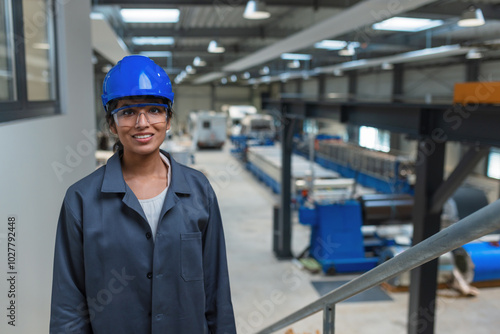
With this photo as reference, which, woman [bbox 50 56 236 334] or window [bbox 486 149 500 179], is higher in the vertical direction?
woman [bbox 50 56 236 334]

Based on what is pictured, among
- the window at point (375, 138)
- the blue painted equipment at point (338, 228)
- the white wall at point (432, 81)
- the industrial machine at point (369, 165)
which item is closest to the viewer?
the blue painted equipment at point (338, 228)

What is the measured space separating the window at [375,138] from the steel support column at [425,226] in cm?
1514

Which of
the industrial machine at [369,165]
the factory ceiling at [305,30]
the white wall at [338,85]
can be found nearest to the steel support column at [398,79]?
the factory ceiling at [305,30]

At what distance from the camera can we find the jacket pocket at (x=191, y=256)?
66.2 inches

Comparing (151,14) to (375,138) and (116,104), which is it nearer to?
(116,104)

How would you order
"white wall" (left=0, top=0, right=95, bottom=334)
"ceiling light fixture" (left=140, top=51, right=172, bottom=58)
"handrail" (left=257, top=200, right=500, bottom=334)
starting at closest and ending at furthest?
"handrail" (left=257, top=200, right=500, bottom=334) < "white wall" (left=0, top=0, right=95, bottom=334) < "ceiling light fixture" (left=140, top=51, right=172, bottom=58)

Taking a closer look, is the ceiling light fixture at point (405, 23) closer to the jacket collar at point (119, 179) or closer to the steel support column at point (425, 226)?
the steel support column at point (425, 226)

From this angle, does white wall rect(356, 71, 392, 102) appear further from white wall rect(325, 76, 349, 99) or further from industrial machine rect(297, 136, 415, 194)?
industrial machine rect(297, 136, 415, 194)

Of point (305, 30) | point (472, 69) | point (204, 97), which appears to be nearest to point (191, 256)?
point (305, 30)

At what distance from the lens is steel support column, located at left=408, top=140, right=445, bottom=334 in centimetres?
478

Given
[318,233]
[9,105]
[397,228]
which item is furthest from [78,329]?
[397,228]

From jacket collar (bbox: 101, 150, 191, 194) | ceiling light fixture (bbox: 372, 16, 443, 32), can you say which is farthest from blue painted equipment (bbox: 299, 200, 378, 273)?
jacket collar (bbox: 101, 150, 191, 194)

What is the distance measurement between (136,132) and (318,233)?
24.0ft

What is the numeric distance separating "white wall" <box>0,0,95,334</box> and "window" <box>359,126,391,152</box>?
1684cm
